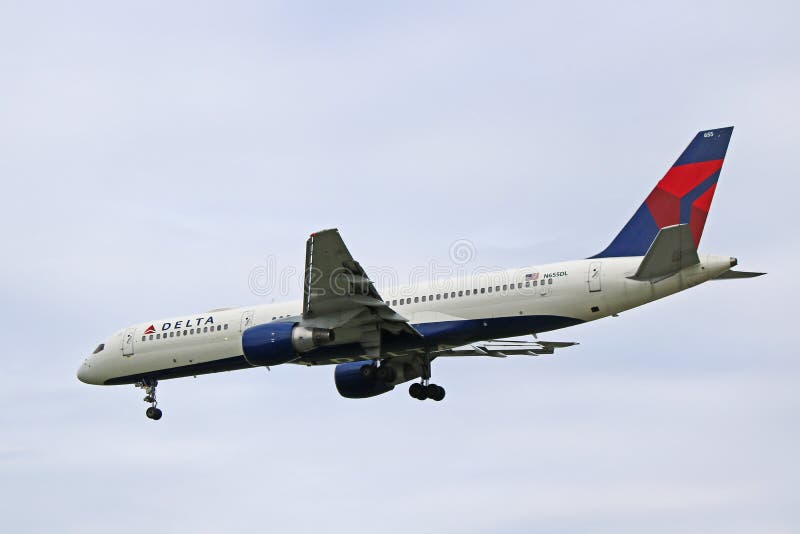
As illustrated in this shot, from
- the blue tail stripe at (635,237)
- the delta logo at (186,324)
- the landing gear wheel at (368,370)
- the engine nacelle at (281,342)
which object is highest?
the delta logo at (186,324)

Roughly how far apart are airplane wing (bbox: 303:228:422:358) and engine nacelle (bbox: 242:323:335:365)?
0.35 metres

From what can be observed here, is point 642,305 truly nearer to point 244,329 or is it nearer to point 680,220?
point 680,220

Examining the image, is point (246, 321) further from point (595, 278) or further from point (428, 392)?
point (595, 278)

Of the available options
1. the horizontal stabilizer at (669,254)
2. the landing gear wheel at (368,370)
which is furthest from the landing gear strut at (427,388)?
the horizontal stabilizer at (669,254)

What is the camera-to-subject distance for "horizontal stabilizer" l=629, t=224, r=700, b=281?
109ft

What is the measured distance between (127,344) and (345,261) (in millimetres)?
11396

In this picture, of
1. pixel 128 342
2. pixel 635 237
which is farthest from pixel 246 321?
pixel 635 237

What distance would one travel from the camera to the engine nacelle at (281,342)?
37.1 m

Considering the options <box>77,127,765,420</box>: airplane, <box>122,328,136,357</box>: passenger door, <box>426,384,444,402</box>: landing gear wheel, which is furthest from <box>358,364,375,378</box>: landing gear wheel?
<box>122,328,136,357</box>: passenger door

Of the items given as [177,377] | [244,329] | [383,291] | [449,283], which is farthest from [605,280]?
[177,377]

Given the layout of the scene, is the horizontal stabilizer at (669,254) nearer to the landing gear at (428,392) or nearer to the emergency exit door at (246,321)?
the landing gear at (428,392)

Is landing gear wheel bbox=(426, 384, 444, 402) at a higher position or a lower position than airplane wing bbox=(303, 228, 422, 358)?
lower

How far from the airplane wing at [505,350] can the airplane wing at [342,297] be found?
15.5 ft

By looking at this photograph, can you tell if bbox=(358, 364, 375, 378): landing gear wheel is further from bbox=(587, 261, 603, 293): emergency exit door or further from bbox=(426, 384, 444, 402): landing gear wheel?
bbox=(587, 261, 603, 293): emergency exit door
